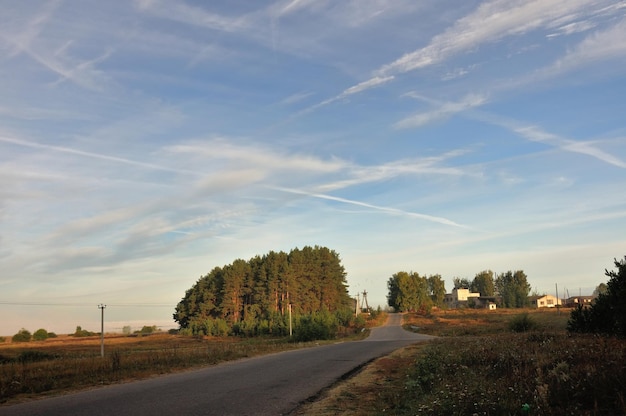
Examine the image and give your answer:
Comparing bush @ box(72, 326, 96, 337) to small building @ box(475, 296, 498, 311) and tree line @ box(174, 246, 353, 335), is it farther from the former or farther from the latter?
small building @ box(475, 296, 498, 311)

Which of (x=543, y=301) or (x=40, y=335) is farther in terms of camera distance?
(x=543, y=301)

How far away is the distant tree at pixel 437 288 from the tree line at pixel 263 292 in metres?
71.1

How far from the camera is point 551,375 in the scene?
7.17 meters

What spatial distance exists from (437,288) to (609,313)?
170 meters

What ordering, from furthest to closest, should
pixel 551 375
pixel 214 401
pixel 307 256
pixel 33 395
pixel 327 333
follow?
pixel 307 256, pixel 327 333, pixel 33 395, pixel 214 401, pixel 551 375

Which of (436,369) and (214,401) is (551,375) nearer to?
(436,369)

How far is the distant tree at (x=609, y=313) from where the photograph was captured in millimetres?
14727

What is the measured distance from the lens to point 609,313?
1706cm

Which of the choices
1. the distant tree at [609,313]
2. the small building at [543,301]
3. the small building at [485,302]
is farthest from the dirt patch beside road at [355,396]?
the small building at [543,301]

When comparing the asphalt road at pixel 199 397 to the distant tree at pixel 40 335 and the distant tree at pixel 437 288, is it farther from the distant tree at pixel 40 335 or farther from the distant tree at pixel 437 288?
the distant tree at pixel 437 288

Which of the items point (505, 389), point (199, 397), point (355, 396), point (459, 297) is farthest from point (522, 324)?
point (459, 297)

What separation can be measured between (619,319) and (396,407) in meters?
9.30

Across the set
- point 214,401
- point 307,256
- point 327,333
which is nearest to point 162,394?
point 214,401

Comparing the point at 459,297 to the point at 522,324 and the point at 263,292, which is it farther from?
the point at 522,324
